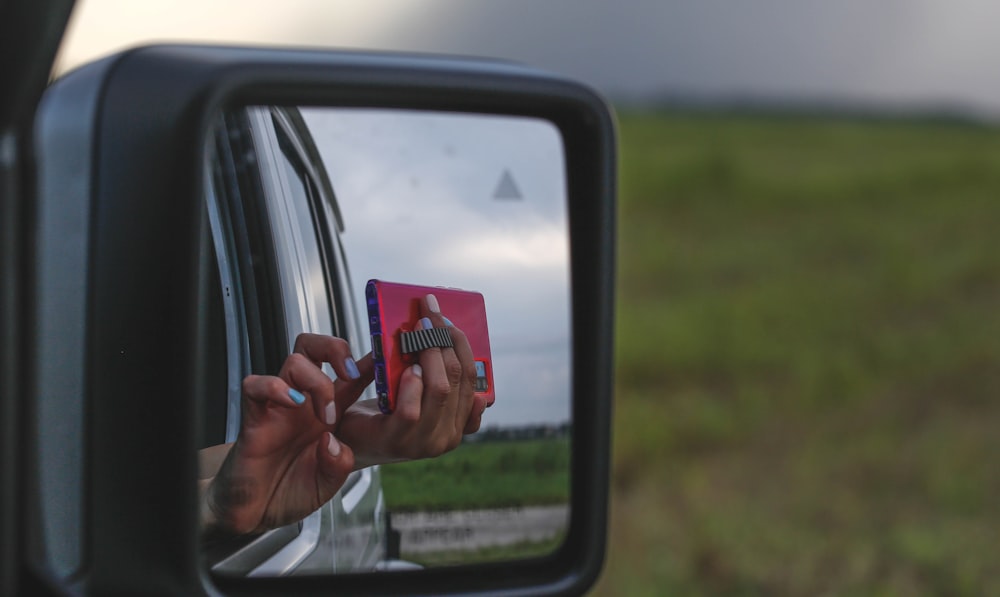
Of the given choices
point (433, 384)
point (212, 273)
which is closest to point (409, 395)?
point (433, 384)

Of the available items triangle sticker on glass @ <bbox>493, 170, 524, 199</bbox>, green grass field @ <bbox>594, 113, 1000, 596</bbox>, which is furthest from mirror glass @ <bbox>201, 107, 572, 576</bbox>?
green grass field @ <bbox>594, 113, 1000, 596</bbox>

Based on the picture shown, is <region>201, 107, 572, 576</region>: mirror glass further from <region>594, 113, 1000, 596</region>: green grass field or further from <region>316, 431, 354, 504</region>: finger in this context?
<region>594, 113, 1000, 596</region>: green grass field

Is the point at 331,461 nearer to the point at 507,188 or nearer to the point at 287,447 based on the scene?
the point at 287,447

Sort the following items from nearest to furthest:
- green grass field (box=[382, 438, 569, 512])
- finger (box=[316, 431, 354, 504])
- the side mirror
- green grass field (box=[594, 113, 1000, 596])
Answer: the side mirror, finger (box=[316, 431, 354, 504]), green grass field (box=[382, 438, 569, 512]), green grass field (box=[594, 113, 1000, 596])

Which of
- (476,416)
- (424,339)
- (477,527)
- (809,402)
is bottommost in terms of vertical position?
(809,402)

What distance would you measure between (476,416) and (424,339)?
4.9 inches

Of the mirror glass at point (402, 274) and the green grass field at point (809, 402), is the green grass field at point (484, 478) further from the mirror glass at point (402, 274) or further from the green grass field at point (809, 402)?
the green grass field at point (809, 402)

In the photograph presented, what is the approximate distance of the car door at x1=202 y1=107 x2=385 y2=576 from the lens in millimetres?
1121

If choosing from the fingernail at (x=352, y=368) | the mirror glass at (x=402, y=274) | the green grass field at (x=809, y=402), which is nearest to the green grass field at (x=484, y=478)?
the mirror glass at (x=402, y=274)

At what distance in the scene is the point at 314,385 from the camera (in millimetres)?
1032

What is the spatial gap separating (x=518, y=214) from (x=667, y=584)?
3197 mm

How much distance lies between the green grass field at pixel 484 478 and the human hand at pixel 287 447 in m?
0.08

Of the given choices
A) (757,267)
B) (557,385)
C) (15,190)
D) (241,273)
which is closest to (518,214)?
(557,385)

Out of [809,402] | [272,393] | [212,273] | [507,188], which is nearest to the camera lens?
[272,393]
